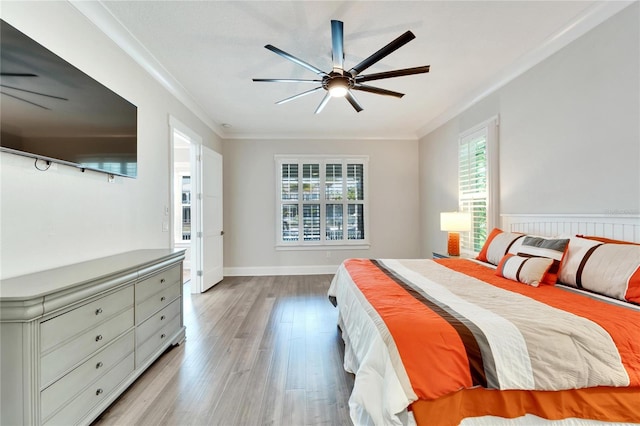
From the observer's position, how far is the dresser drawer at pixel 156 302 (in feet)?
6.44

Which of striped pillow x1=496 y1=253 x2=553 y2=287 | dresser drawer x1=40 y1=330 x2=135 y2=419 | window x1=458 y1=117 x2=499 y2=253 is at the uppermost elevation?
window x1=458 y1=117 x2=499 y2=253

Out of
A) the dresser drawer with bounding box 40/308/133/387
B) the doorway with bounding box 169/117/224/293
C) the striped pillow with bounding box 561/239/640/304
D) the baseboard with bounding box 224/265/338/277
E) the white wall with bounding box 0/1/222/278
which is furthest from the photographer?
the baseboard with bounding box 224/265/338/277

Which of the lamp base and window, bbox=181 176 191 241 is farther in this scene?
window, bbox=181 176 191 241

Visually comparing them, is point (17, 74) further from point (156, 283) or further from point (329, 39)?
point (329, 39)

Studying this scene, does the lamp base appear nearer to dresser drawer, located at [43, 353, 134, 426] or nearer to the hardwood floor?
the hardwood floor

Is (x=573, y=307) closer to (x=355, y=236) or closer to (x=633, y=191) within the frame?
(x=633, y=191)

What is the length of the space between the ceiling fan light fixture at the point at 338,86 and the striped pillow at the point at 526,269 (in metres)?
2.01

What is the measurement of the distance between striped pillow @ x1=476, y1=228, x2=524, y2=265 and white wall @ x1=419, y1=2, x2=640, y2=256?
0.40m

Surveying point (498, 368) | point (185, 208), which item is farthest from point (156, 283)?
point (185, 208)

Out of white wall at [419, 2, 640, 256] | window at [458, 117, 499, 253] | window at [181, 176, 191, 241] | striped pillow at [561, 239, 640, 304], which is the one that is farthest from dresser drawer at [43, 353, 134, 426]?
window at [181, 176, 191, 241]

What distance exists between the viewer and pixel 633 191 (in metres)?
1.91

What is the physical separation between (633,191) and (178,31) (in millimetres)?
3722

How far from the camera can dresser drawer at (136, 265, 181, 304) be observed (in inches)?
77.2

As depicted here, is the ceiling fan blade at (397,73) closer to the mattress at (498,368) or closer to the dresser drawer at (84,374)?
the mattress at (498,368)
